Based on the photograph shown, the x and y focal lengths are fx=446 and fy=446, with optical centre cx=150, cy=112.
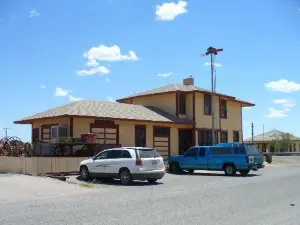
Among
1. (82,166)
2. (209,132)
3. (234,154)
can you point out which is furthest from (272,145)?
(82,166)

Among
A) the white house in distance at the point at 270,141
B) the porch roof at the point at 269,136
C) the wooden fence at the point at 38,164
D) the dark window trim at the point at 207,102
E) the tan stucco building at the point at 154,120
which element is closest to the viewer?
the wooden fence at the point at 38,164

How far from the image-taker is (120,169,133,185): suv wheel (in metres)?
19.6

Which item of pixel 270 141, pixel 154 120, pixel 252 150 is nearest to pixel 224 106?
pixel 154 120

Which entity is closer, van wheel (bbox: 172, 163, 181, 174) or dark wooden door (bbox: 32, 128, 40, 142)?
van wheel (bbox: 172, 163, 181, 174)

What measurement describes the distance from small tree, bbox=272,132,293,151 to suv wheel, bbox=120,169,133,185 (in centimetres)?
7166

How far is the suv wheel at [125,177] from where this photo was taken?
19.6m

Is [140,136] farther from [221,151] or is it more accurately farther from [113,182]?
[113,182]

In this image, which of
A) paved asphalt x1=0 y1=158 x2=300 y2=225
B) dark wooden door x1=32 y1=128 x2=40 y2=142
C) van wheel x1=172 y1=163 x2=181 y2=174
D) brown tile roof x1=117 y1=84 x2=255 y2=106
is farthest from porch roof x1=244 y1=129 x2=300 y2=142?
paved asphalt x1=0 y1=158 x2=300 y2=225

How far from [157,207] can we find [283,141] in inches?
3115

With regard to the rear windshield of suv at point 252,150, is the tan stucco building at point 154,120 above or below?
above

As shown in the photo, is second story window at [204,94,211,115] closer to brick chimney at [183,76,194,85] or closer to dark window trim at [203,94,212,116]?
dark window trim at [203,94,212,116]

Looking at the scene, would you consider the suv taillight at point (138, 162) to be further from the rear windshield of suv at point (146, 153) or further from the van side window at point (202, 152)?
the van side window at point (202, 152)

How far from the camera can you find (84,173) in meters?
21.6

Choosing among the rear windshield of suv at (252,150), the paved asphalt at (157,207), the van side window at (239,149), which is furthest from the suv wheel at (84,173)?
the rear windshield of suv at (252,150)
